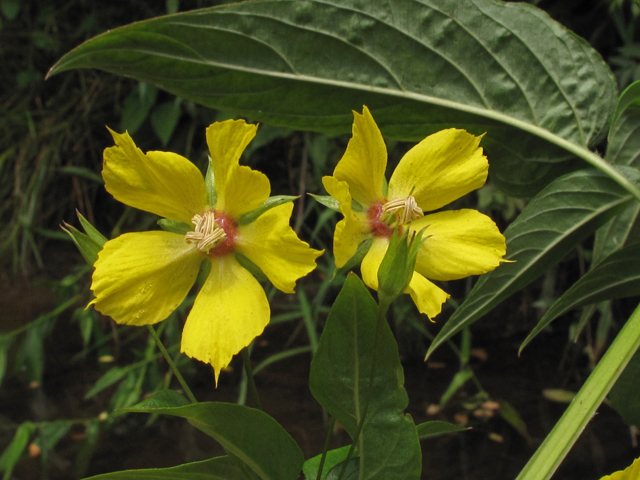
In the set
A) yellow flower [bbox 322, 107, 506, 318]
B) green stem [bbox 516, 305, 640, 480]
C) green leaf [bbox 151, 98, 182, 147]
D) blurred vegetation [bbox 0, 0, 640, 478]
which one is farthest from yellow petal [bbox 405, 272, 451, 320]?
green leaf [bbox 151, 98, 182, 147]

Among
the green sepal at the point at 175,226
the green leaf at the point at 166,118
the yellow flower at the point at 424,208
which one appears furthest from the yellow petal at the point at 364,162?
the green leaf at the point at 166,118

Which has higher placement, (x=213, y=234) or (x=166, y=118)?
(x=213, y=234)

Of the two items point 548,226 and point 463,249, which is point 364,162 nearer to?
point 463,249

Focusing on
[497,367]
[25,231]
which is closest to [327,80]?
[497,367]

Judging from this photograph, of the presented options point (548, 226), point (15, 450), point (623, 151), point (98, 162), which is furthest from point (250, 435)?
point (98, 162)

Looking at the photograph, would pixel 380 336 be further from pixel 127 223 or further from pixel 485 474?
pixel 127 223

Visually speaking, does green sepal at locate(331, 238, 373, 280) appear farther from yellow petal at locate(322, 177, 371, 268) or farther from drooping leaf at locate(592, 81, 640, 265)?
drooping leaf at locate(592, 81, 640, 265)

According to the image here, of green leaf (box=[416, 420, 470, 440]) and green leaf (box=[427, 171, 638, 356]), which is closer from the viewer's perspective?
green leaf (box=[416, 420, 470, 440])
